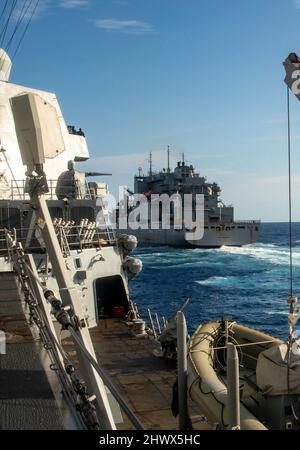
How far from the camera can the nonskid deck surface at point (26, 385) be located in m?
4.30

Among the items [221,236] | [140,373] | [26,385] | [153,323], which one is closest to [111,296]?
[153,323]

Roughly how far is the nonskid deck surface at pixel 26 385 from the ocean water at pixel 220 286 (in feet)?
65.6

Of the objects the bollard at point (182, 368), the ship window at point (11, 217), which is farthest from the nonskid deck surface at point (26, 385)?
the ship window at point (11, 217)

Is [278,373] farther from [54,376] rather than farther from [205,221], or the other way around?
[205,221]

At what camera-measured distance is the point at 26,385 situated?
16.8 ft

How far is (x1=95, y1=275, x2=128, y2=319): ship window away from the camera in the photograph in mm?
18944

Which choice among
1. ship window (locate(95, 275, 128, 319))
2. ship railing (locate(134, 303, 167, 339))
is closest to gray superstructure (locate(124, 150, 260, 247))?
ship railing (locate(134, 303, 167, 339))

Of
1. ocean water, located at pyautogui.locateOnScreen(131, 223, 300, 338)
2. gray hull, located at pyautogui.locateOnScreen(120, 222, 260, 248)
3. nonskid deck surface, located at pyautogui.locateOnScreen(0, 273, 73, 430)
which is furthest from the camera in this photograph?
gray hull, located at pyautogui.locateOnScreen(120, 222, 260, 248)

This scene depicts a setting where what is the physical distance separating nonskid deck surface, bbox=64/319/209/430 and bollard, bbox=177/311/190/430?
0.75 m

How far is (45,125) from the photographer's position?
653 centimetres

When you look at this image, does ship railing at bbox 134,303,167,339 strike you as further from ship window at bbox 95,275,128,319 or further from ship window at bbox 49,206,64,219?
ship window at bbox 49,206,64,219

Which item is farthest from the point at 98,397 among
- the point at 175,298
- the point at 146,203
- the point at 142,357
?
the point at 146,203

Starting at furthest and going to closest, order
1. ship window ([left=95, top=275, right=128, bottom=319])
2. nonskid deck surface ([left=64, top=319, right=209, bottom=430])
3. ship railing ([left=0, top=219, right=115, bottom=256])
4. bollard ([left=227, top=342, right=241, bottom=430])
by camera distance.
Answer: ship window ([left=95, top=275, right=128, bottom=319]), ship railing ([left=0, top=219, right=115, bottom=256]), nonskid deck surface ([left=64, top=319, right=209, bottom=430]), bollard ([left=227, top=342, right=241, bottom=430])
